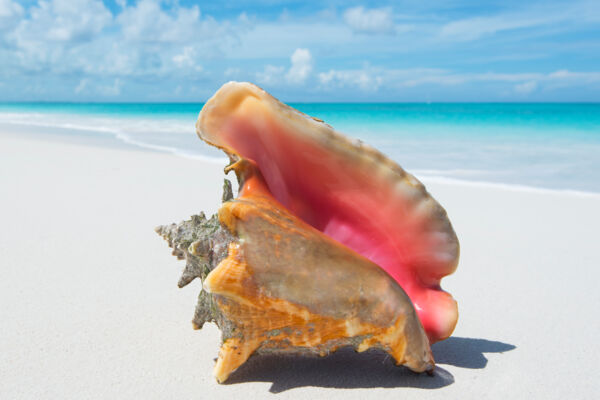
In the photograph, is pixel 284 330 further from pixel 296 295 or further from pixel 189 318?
pixel 189 318

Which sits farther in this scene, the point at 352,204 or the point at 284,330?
the point at 352,204

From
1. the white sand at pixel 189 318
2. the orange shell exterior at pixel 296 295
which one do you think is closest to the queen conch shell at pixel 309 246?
the orange shell exterior at pixel 296 295

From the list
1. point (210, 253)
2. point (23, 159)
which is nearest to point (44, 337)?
point (210, 253)

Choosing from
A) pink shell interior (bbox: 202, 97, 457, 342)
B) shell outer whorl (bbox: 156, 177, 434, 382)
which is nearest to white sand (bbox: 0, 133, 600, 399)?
shell outer whorl (bbox: 156, 177, 434, 382)

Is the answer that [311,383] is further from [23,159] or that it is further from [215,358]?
[23,159]

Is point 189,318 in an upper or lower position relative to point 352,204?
lower

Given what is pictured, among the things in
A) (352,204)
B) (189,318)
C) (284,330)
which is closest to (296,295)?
(284,330)
